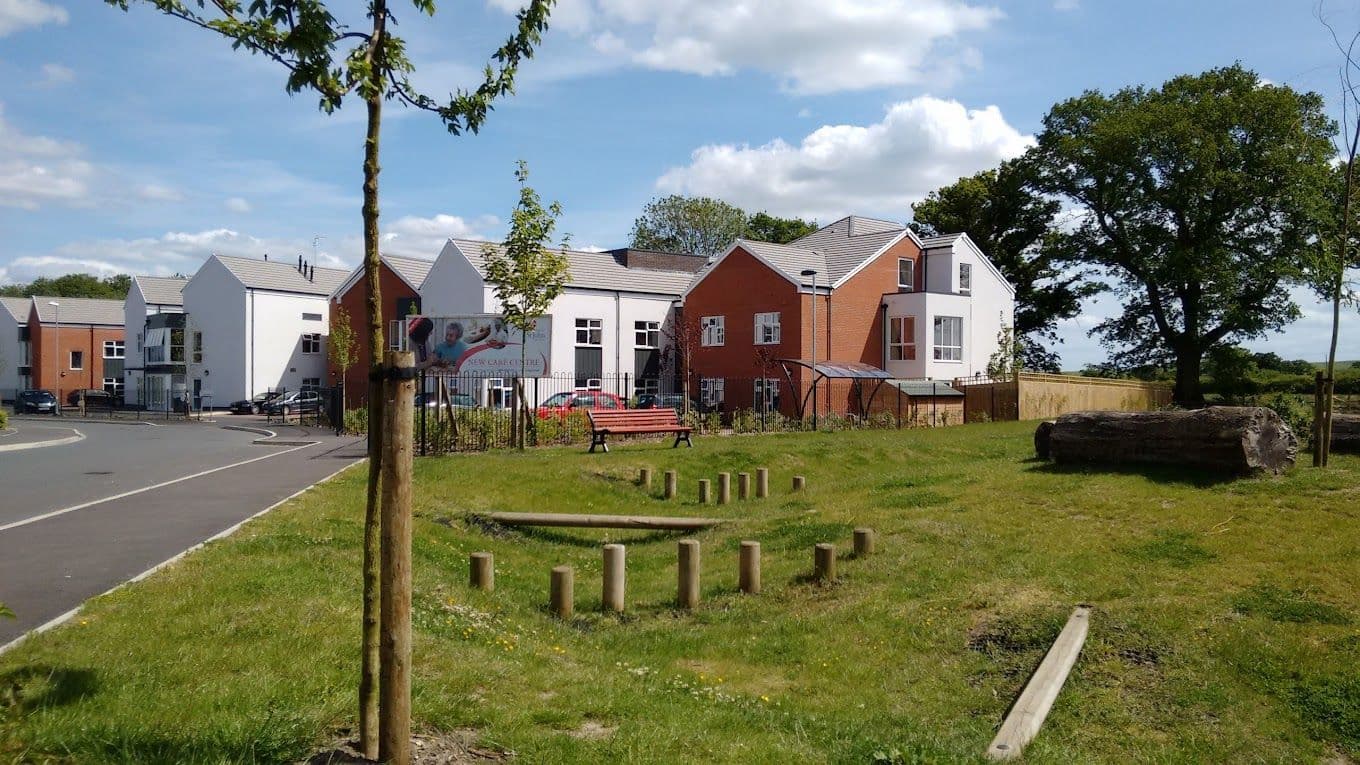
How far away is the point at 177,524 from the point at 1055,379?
3353 cm

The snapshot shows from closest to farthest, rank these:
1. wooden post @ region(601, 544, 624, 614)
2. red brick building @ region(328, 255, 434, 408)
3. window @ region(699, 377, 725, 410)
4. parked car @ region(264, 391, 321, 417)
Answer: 1. wooden post @ region(601, 544, 624, 614)
2. window @ region(699, 377, 725, 410)
3. parked car @ region(264, 391, 321, 417)
4. red brick building @ region(328, 255, 434, 408)

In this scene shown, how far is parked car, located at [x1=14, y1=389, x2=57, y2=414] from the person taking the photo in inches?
2306

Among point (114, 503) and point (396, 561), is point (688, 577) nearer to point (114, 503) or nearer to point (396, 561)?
point (396, 561)

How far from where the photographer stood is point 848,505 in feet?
46.6

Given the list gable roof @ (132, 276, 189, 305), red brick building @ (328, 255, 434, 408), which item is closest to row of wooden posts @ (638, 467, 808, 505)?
red brick building @ (328, 255, 434, 408)

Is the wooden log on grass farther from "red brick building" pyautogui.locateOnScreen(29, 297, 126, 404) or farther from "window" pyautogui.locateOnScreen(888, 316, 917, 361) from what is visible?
"red brick building" pyautogui.locateOnScreen(29, 297, 126, 404)

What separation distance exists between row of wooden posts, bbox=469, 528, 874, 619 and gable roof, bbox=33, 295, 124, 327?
77.0 metres

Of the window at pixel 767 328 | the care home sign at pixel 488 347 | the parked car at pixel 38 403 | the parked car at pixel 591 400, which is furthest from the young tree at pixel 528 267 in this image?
the parked car at pixel 38 403

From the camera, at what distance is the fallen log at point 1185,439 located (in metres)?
12.0

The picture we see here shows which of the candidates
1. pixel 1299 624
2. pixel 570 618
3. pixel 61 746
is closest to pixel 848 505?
pixel 570 618

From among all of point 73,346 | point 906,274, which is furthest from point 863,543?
point 73,346

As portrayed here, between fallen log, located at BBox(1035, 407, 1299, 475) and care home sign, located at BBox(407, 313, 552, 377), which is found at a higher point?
care home sign, located at BBox(407, 313, 552, 377)

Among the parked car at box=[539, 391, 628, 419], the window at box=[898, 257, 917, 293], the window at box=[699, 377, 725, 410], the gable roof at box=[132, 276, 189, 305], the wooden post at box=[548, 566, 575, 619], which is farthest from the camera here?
the gable roof at box=[132, 276, 189, 305]

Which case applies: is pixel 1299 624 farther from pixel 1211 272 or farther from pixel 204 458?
pixel 1211 272
